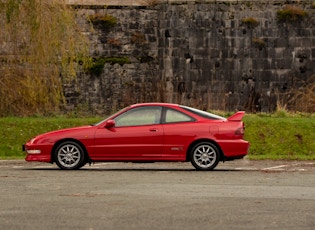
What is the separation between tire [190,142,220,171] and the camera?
2006cm

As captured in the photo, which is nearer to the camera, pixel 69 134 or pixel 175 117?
pixel 69 134

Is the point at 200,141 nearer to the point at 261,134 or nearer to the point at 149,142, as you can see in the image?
the point at 149,142

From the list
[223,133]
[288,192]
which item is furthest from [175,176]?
[288,192]

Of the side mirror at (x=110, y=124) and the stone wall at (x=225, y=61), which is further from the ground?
the stone wall at (x=225, y=61)

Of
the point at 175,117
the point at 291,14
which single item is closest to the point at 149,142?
the point at 175,117

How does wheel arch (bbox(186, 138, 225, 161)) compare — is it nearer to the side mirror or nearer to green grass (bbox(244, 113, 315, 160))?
the side mirror

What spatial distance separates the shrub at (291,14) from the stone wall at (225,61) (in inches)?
6.0

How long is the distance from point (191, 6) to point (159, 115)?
1837cm

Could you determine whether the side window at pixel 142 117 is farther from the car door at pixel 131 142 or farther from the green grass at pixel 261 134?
the green grass at pixel 261 134

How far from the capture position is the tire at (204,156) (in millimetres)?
20062

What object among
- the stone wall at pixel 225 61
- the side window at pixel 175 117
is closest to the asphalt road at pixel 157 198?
the side window at pixel 175 117

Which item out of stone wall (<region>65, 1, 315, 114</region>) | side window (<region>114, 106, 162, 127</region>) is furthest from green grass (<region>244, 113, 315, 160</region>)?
stone wall (<region>65, 1, 315, 114</region>)

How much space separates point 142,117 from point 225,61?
1795 cm

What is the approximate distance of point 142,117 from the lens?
20.5m
